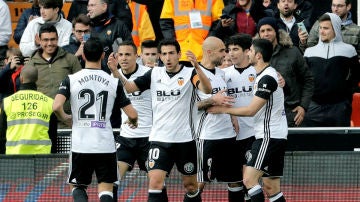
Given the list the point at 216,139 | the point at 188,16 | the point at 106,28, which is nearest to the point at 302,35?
the point at 188,16

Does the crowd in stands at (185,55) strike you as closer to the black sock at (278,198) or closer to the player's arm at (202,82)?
the player's arm at (202,82)

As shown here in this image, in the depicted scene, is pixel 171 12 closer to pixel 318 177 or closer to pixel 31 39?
pixel 31 39

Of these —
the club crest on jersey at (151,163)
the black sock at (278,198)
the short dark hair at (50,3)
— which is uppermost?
the short dark hair at (50,3)

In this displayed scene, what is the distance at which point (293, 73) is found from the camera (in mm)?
16297

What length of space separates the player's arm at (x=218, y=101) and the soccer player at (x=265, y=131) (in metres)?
0.07

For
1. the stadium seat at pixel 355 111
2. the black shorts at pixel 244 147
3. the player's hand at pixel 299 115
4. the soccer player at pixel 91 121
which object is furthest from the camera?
the stadium seat at pixel 355 111

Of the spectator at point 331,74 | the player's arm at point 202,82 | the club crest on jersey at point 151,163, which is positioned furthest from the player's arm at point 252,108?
the spectator at point 331,74

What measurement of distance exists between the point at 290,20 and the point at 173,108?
465 cm

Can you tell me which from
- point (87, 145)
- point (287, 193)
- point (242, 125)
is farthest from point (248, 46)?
point (87, 145)

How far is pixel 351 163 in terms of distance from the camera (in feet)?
46.9

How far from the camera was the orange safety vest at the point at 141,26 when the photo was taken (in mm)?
18062

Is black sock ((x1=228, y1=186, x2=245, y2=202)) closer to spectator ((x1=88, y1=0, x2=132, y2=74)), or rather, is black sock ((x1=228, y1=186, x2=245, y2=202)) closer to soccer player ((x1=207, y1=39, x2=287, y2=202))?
soccer player ((x1=207, y1=39, x2=287, y2=202))

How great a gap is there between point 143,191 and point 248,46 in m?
2.29

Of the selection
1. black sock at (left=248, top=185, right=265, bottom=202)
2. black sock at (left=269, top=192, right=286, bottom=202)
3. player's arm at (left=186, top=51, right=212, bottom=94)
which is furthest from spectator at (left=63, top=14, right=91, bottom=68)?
black sock at (left=269, top=192, right=286, bottom=202)
